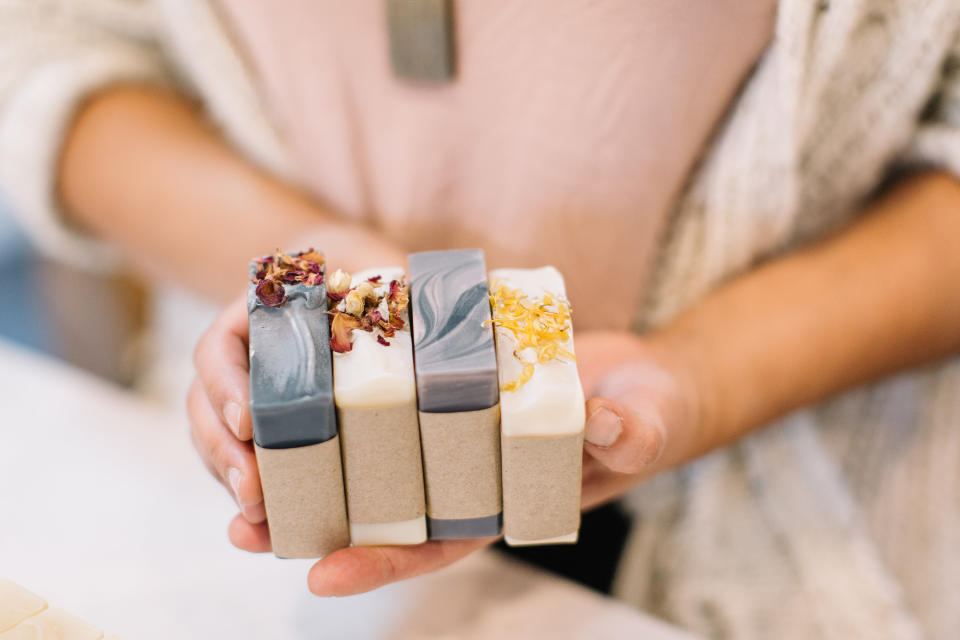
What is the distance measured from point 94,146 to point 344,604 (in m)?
0.45

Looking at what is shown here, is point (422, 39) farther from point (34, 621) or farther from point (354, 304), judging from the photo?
point (34, 621)

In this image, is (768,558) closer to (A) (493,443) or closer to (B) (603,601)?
(B) (603,601)

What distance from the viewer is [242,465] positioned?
1.19ft

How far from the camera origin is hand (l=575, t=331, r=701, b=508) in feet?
1.17

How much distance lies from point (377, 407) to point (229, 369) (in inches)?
3.3

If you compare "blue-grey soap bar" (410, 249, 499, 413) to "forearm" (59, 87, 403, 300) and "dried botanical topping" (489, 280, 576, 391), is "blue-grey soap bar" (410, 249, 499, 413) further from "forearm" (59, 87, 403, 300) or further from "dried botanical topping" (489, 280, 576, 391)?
"forearm" (59, 87, 403, 300)

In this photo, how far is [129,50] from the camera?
672mm

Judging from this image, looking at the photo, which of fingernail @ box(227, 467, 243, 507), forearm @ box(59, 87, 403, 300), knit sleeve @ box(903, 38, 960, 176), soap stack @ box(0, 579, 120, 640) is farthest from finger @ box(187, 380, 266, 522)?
knit sleeve @ box(903, 38, 960, 176)

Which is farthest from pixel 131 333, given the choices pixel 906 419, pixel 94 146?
pixel 906 419

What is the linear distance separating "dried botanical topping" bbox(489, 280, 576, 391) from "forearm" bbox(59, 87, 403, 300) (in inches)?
10.1

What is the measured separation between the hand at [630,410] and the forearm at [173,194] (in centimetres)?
25

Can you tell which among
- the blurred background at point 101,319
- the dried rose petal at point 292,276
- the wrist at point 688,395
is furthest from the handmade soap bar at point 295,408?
the blurred background at point 101,319

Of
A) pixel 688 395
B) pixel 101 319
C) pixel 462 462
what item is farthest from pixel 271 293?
pixel 101 319

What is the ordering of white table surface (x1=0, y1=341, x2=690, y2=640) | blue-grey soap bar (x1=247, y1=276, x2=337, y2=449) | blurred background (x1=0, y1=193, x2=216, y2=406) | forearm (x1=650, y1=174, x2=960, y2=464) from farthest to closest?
blurred background (x1=0, y1=193, x2=216, y2=406)
forearm (x1=650, y1=174, x2=960, y2=464)
white table surface (x1=0, y1=341, x2=690, y2=640)
blue-grey soap bar (x1=247, y1=276, x2=337, y2=449)
